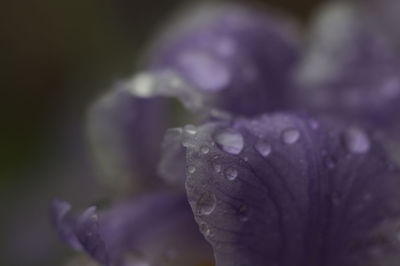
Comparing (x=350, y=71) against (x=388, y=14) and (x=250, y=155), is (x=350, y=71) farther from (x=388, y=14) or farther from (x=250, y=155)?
(x=388, y=14)

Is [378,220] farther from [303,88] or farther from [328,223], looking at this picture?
[303,88]

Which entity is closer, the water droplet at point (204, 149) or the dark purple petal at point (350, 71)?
the water droplet at point (204, 149)

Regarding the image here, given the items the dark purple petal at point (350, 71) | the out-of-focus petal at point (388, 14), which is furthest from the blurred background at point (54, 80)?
the dark purple petal at point (350, 71)

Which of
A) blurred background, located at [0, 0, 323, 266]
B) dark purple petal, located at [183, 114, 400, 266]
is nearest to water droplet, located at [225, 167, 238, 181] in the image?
dark purple petal, located at [183, 114, 400, 266]

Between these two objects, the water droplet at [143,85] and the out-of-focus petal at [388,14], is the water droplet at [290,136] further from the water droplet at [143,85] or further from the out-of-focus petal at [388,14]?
the out-of-focus petal at [388,14]

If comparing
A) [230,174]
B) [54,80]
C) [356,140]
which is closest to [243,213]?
[230,174]
